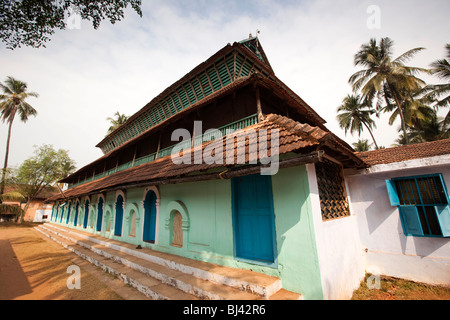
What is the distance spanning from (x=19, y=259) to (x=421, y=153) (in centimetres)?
1498

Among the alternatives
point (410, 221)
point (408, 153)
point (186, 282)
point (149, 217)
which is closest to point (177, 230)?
point (149, 217)

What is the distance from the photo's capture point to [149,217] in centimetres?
752

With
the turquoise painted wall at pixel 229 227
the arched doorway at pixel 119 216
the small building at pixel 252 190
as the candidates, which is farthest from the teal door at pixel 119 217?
the turquoise painted wall at pixel 229 227

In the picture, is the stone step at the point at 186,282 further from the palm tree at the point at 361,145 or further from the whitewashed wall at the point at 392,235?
the palm tree at the point at 361,145

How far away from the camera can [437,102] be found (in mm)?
17359

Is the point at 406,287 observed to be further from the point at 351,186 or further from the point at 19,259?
the point at 19,259

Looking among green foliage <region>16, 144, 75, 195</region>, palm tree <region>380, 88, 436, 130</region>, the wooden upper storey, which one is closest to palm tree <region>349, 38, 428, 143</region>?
palm tree <region>380, 88, 436, 130</region>

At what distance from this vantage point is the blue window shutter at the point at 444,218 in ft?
15.1

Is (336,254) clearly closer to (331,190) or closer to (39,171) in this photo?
(331,190)

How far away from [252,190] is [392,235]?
4.49m

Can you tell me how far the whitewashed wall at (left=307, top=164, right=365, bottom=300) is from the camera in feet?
10.9

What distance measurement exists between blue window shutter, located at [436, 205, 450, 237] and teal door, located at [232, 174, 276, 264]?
4.41 m

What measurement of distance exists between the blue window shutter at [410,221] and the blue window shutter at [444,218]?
14.9 inches
